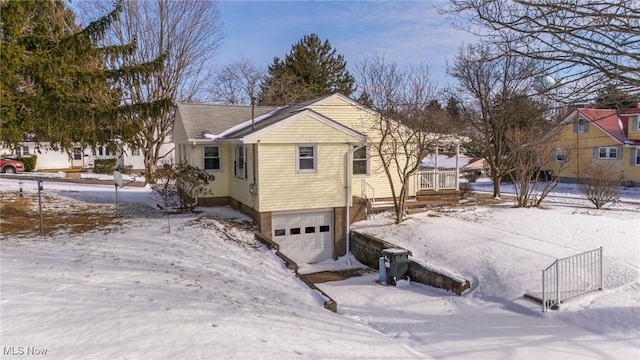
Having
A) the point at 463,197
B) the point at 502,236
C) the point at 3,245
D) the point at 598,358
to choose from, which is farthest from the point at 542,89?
the point at 463,197

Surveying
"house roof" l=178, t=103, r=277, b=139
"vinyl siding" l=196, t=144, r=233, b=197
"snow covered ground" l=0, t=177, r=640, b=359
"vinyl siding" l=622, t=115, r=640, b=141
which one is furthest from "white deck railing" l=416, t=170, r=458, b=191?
"vinyl siding" l=622, t=115, r=640, b=141

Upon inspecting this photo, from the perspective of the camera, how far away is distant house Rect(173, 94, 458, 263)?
1496 centimetres

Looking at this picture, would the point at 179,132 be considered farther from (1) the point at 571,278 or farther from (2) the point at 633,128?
(2) the point at 633,128

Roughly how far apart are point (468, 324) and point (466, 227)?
6713 mm

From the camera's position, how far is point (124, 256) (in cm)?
966

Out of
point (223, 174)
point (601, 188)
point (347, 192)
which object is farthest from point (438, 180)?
point (223, 174)

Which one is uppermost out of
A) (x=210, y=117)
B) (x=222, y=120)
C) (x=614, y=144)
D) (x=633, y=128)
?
(x=633, y=128)

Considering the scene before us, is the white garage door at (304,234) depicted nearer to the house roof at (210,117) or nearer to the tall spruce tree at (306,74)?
the house roof at (210,117)

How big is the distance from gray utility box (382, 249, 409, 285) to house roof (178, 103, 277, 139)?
953cm

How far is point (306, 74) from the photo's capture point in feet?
132

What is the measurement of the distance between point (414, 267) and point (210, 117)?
11.7 m

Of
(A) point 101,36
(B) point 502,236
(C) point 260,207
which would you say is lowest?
(B) point 502,236

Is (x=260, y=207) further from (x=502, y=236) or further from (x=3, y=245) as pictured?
(x=502, y=236)

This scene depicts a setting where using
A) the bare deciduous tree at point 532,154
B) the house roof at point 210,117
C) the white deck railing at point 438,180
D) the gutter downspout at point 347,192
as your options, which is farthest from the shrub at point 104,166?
the bare deciduous tree at point 532,154
